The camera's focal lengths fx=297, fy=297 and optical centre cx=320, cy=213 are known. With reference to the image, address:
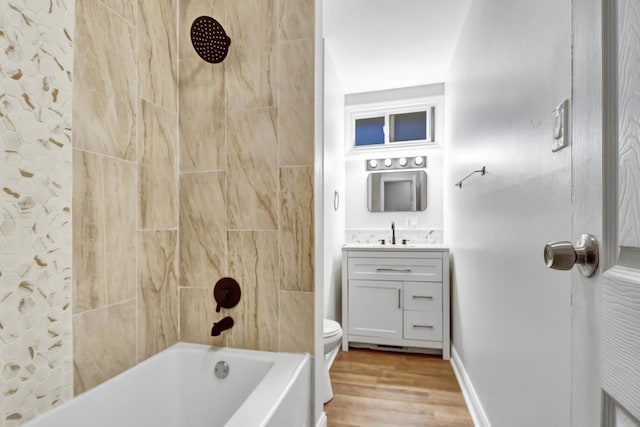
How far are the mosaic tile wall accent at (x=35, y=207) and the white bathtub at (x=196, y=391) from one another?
148mm

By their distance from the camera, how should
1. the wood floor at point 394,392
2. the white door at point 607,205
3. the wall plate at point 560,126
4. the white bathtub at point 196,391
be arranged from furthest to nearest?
1. the wood floor at point 394,392
2. the white bathtub at point 196,391
3. the wall plate at point 560,126
4. the white door at point 607,205

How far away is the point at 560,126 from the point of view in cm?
82

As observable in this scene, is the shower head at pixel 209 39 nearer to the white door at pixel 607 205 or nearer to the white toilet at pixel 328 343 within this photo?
the white door at pixel 607 205

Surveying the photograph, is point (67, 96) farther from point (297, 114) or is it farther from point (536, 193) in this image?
point (536, 193)

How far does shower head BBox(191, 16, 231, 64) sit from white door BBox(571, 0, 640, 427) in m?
1.26

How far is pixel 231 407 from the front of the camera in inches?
48.5

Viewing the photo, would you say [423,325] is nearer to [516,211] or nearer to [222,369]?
[516,211]

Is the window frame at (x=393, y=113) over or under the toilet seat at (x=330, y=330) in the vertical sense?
over

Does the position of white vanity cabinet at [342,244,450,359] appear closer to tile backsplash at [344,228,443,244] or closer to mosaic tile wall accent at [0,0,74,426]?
tile backsplash at [344,228,443,244]

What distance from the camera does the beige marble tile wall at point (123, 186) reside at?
1.04m

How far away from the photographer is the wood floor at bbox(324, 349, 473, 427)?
172 centimetres

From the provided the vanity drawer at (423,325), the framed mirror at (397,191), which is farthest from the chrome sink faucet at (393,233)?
the vanity drawer at (423,325)

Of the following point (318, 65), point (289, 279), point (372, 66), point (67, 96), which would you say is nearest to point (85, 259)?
point (67, 96)

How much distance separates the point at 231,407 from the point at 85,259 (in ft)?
2.66
